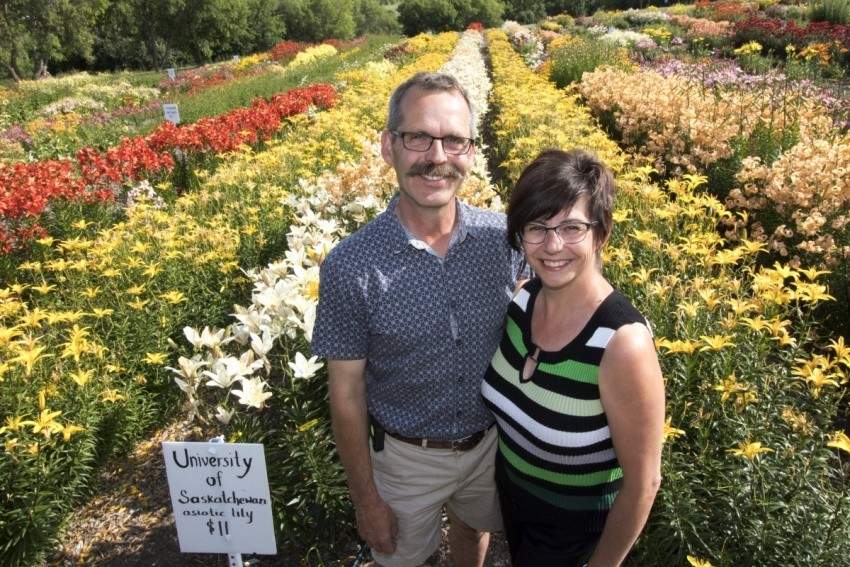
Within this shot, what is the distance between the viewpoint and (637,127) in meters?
6.56

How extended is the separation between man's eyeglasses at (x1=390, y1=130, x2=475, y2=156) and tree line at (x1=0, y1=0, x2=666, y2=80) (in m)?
45.0

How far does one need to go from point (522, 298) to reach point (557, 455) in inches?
18.7

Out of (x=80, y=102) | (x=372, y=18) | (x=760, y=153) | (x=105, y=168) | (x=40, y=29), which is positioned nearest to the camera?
(x=760, y=153)

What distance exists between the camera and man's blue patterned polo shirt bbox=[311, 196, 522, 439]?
1765mm

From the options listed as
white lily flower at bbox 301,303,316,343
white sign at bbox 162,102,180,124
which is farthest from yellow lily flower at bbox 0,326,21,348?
white sign at bbox 162,102,180,124

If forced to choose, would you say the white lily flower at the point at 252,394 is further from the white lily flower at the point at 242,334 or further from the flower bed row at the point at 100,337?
the flower bed row at the point at 100,337

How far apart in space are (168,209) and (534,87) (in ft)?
22.4

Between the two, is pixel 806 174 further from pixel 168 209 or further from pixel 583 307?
pixel 168 209

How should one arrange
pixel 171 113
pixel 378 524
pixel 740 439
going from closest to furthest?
pixel 378 524
pixel 740 439
pixel 171 113

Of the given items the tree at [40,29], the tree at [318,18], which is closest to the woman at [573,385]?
the tree at [40,29]

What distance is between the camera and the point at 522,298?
1.84 metres

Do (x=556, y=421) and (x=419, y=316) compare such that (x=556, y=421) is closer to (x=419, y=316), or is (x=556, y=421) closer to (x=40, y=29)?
(x=419, y=316)

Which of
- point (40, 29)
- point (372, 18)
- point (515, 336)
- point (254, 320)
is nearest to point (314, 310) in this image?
point (254, 320)

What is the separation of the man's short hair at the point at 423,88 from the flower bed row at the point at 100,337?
1869 millimetres
